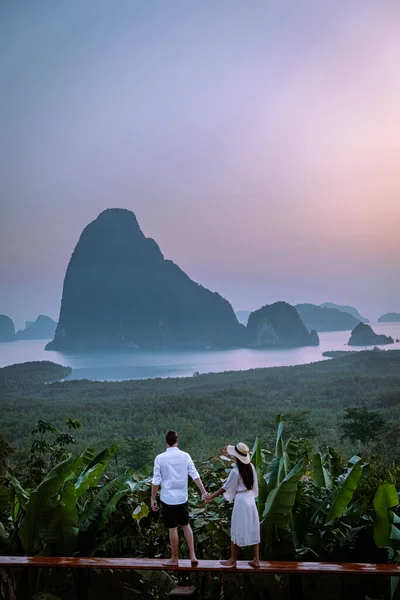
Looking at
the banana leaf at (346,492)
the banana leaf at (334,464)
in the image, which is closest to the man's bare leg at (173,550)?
the banana leaf at (346,492)

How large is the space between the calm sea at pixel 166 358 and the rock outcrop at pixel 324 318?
0.91 meters

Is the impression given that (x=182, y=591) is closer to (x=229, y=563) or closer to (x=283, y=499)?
(x=229, y=563)

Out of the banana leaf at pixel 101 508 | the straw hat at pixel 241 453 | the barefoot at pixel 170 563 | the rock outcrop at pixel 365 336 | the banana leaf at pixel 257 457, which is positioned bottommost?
the barefoot at pixel 170 563

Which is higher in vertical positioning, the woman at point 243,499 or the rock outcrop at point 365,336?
the rock outcrop at point 365,336

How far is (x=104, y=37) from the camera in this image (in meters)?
21.0

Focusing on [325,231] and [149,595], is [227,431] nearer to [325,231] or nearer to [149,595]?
[325,231]

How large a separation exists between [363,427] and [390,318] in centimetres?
3492

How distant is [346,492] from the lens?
281 cm

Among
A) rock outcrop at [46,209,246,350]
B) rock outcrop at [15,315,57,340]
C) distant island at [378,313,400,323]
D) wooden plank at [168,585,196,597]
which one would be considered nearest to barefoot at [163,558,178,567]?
wooden plank at [168,585,196,597]

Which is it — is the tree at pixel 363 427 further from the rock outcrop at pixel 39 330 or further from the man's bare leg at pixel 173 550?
the rock outcrop at pixel 39 330

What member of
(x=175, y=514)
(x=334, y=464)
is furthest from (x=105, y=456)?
(x=334, y=464)

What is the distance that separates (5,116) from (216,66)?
11.9 metres

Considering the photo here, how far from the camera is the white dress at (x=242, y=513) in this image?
255 centimetres

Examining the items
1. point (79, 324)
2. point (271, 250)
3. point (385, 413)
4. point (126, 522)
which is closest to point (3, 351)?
point (79, 324)
